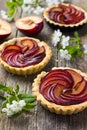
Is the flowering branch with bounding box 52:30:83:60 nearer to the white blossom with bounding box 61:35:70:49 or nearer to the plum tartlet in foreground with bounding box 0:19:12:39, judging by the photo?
the white blossom with bounding box 61:35:70:49

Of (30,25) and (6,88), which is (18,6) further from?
(6,88)

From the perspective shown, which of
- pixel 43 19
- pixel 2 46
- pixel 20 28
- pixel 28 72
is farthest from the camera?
pixel 43 19

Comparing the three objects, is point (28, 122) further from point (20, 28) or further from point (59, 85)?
point (20, 28)

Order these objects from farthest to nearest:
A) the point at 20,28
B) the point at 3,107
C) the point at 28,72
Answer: the point at 20,28 → the point at 28,72 → the point at 3,107

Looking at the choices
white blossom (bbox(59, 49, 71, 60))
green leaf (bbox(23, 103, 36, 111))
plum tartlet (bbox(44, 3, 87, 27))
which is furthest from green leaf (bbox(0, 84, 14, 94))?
plum tartlet (bbox(44, 3, 87, 27))

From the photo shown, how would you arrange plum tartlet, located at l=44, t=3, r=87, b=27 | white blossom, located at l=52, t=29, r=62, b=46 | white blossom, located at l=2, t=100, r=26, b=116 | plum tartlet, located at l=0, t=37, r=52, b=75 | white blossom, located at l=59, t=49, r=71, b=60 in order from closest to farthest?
white blossom, located at l=2, t=100, r=26, b=116 → plum tartlet, located at l=0, t=37, r=52, b=75 → white blossom, located at l=59, t=49, r=71, b=60 → white blossom, located at l=52, t=29, r=62, b=46 → plum tartlet, located at l=44, t=3, r=87, b=27

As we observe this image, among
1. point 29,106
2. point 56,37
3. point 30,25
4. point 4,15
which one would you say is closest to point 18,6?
point 4,15

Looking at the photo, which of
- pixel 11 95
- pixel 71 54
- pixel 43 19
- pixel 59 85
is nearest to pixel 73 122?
pixel 59 85

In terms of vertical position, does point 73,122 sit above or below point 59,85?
below
